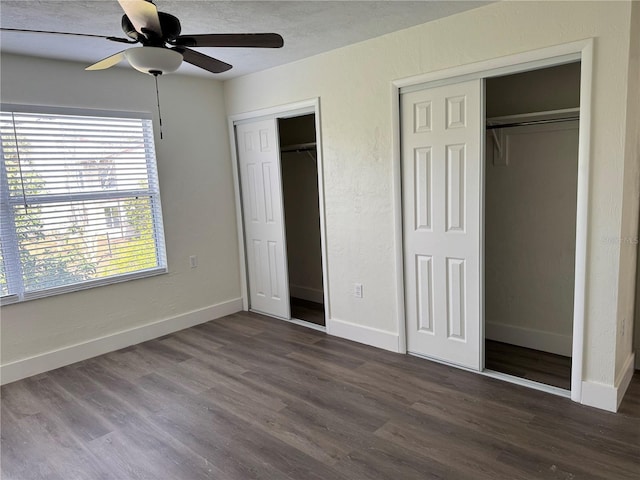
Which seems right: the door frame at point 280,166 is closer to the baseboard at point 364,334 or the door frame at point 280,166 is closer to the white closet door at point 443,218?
the baseboard at point 364,334

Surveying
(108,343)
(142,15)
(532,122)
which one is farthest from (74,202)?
(532,122)

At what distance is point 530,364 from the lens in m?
3.30

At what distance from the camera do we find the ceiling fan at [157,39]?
1.74 metres

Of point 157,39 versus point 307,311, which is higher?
point 157,39

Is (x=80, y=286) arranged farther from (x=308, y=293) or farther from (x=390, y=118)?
(x=390, y=118)

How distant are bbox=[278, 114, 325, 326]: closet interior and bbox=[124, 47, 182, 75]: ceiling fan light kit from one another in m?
2.96

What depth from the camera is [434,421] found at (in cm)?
258

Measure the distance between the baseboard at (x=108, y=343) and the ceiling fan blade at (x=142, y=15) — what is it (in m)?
2.93

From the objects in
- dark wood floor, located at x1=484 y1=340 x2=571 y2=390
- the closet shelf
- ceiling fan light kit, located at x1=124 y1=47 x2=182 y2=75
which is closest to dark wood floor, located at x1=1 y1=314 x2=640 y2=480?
dark wood floor, located at x1=484 y1=340 x2=571 y2=390

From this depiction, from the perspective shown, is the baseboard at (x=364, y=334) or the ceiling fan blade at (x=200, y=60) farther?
the baseboard at (x=364, y=334)

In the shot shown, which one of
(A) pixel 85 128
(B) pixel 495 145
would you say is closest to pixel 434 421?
(B) pixel 495 145

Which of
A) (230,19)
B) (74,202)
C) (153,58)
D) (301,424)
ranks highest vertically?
(230,19)

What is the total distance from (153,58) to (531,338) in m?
3.40

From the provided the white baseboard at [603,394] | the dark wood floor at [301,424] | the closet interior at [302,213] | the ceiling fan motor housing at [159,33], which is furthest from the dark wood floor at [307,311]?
the ceiling fan motor housing at [159,33]
